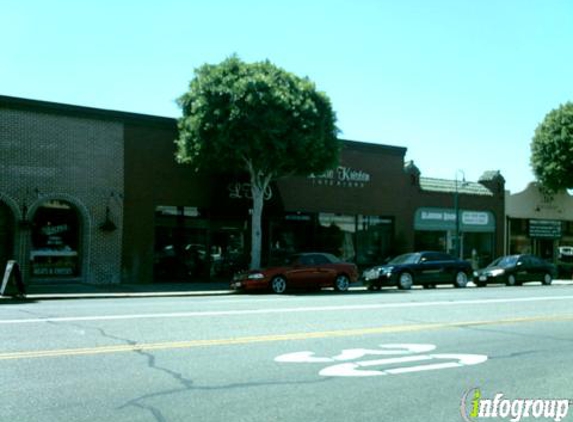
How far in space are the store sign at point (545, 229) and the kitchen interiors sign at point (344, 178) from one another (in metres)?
12.8

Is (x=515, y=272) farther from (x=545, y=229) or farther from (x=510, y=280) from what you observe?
(x=545, y=229)

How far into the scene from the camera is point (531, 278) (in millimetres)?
29562

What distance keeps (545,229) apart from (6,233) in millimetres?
29396

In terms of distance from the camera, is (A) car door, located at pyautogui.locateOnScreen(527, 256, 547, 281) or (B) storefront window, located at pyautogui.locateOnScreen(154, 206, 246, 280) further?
(A) car door, located at pyautogui.locateOnScreen(527, 256, 547, 281)

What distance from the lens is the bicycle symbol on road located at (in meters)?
7.76

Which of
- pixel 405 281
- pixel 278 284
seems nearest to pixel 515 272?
pixel 405 281

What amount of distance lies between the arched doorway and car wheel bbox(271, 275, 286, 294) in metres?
8.54

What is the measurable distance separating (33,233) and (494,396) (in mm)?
18335

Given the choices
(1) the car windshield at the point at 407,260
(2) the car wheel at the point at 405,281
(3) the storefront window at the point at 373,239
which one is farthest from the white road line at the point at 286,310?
(3) the storefront window at the point at 373,239

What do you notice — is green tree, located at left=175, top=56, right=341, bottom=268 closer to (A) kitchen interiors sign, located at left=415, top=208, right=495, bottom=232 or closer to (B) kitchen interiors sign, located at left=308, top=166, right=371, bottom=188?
(B) kitchen interiors sign, located at left=308, top=166, right=371, bottom=188

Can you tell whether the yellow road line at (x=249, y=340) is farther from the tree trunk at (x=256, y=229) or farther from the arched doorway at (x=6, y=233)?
the arched doorway at (x=6, y=233)

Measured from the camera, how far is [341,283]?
2269 centimetres

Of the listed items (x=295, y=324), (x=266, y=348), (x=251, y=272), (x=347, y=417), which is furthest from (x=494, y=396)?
(x=251, y=272)

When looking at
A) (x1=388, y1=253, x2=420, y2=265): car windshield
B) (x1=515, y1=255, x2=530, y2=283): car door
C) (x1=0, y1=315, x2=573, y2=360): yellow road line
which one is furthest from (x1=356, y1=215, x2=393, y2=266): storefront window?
(x1=0, y1=315, x2=573, y2=360): yellow road line
